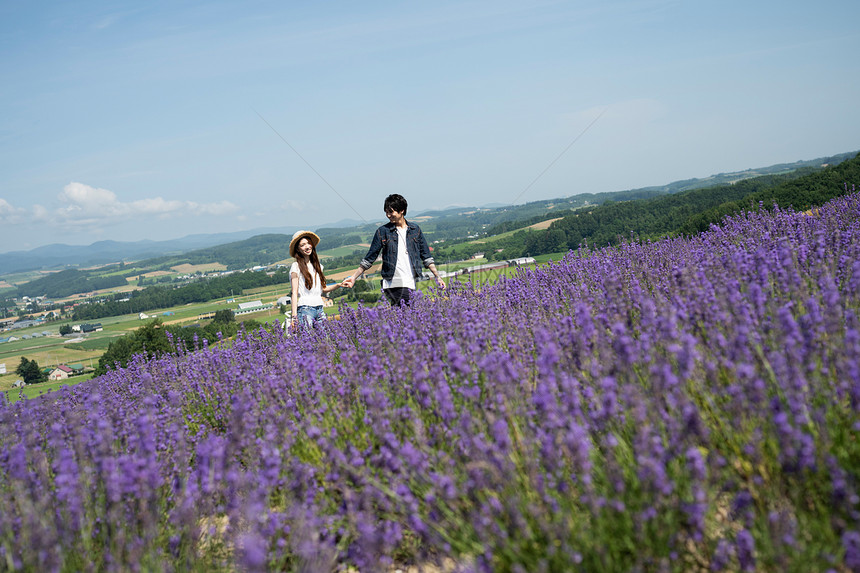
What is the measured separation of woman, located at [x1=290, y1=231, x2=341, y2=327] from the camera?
5.47 meters

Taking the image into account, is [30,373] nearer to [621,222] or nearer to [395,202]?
[395,202]

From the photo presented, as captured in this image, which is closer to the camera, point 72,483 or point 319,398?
point 72,483

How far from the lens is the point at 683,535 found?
1.66 metres

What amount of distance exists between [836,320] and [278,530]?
241cm

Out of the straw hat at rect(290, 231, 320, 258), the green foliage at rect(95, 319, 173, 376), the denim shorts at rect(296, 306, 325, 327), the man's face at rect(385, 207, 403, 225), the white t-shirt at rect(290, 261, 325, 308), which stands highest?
the man's face at rect(385, 207, 403, 225)

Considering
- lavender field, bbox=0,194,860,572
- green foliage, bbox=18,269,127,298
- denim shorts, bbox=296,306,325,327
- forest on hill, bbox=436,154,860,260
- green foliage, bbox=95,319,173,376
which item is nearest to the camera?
lavender field, bbox=0,194,860,572

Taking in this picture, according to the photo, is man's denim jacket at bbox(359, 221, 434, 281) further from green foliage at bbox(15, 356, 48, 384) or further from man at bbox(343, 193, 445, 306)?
green foliage at bbox(15, 356, 48, 384)

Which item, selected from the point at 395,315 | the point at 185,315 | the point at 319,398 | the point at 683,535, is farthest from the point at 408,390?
the point at 185,315

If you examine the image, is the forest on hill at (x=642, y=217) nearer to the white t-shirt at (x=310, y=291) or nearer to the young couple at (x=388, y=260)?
the young couple at (x=388, y=260)

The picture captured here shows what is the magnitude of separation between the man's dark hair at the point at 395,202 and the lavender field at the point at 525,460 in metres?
A: 2.41

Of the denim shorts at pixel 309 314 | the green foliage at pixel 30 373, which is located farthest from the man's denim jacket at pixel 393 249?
the green foliage at pixel 30 373

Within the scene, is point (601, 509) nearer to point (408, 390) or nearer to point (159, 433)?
point (408, 390)

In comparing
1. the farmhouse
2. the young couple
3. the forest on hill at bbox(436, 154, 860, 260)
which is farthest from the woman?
the farmhouse

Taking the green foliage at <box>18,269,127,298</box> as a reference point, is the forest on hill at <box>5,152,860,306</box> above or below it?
below
